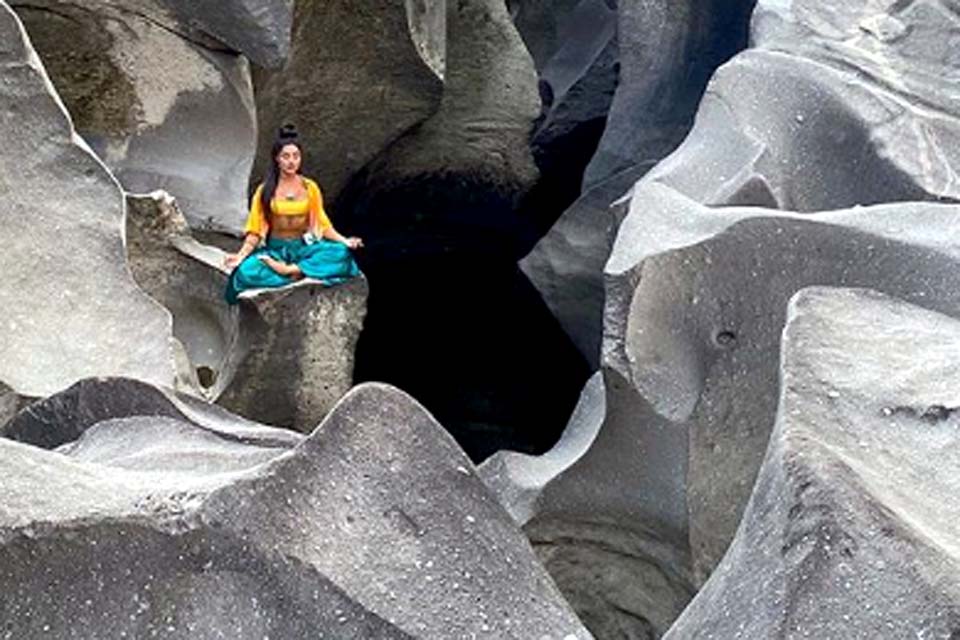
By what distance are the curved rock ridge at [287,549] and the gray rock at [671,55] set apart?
137 inches

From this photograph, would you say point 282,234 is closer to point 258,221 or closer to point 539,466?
point 258,221

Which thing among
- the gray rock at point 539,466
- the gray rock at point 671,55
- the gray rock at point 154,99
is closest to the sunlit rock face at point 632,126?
the gray rock at point 671,55

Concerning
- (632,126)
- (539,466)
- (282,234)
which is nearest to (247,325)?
(282,234)

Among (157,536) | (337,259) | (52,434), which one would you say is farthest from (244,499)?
(337,259)

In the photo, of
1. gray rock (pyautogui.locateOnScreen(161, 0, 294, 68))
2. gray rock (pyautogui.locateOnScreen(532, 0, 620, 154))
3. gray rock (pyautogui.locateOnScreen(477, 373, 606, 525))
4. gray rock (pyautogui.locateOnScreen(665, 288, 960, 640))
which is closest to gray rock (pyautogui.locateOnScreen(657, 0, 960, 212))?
gray rock (pyautogui.locateOnScreen(477, 373, 606, 525))

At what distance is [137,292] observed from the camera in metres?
3.35

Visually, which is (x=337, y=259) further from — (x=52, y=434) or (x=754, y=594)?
(x=754, y=594)

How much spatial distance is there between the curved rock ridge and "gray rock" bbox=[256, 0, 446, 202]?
296 cm

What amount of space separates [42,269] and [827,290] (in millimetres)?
1707

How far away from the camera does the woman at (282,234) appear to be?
12.8 ft

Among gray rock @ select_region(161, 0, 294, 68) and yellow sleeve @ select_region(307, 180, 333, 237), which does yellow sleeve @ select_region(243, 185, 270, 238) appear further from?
gray rock @ select_region(161, 0, 294, 68)

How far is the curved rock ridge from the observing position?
179 centimetres

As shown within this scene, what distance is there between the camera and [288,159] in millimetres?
3861

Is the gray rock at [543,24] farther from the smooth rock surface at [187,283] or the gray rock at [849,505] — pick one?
the gray rock at [849,505]
